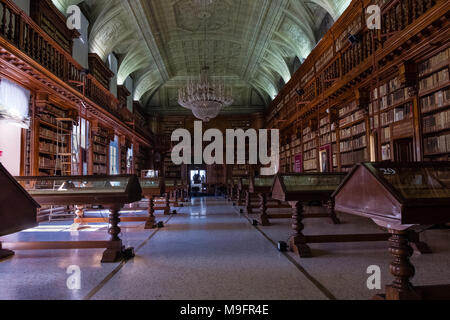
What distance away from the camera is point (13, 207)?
156cm

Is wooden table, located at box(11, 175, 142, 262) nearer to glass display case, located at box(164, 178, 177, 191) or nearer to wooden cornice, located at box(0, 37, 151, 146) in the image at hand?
wooden cornice, located at box(0, 37, 151, 146)

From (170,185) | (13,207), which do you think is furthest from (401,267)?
(170,185)

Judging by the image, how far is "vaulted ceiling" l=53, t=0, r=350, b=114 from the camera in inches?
374

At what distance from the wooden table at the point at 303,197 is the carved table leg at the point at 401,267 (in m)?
1.37

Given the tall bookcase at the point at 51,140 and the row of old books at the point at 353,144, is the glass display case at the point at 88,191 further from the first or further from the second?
the row of old books at the point at 353,144

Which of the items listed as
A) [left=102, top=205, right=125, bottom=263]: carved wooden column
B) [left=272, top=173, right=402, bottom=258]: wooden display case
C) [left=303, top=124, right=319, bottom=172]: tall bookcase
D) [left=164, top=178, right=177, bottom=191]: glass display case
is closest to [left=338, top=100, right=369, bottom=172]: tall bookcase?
[left=303, top=124, right=319, bottom=172]: tall bookcase

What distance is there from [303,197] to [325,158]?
6484 mm

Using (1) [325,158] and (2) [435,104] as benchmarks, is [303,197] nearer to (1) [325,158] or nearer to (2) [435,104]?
(2) [435,104]

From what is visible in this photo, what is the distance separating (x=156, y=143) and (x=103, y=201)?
14.9m

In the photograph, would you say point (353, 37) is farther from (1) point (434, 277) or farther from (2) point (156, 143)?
(2) point (156, 143)

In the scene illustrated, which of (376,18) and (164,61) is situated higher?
(164,61)

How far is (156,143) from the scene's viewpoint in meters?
17.5

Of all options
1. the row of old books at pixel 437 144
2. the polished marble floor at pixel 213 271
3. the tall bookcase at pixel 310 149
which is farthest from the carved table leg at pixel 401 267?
the tall bookcase at pixel 310 149
